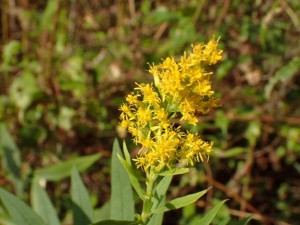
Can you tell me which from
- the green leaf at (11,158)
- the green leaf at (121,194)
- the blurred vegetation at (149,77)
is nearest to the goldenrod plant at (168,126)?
the green leaf at (121,194)

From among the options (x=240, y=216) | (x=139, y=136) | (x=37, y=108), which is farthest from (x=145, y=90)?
(x=37, y=108)

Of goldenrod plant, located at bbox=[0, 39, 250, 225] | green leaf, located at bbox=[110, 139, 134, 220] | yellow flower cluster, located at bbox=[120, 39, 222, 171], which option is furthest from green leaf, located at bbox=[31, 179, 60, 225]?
yellow flower cluster, located at bbox=[120, 39, 222, 171]

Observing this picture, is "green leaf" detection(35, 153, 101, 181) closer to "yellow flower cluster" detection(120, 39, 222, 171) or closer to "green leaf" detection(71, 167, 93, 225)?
"green leaf" detection(71, 167, 93, 225)

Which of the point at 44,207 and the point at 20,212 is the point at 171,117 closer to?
the point at 20,212

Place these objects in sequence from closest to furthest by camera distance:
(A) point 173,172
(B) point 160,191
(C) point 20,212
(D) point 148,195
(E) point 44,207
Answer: (A) point 173,172, (D) point 148,195, (B) point 160,191, (C) point 20,212, (E) point 44,207

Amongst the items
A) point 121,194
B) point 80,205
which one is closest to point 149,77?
point 80,205

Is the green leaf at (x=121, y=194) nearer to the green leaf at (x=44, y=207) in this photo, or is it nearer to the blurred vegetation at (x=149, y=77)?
the green leaf at (x=44, y=207)
